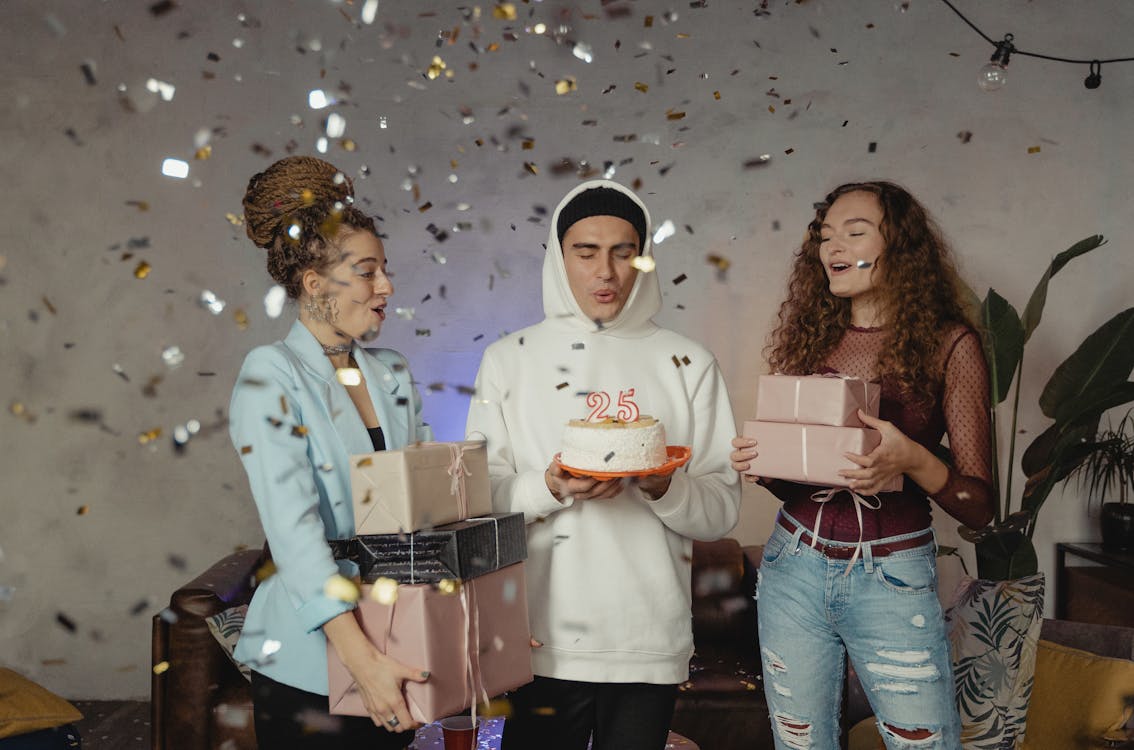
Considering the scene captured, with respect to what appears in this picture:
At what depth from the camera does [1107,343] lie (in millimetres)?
2873

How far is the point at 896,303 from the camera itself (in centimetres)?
173

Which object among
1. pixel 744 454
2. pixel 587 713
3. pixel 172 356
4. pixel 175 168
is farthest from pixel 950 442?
pixel 175 168

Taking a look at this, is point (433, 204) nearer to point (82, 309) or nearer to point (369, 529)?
point (82, 309)

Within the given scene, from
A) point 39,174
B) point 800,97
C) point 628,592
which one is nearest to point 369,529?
point 628,592

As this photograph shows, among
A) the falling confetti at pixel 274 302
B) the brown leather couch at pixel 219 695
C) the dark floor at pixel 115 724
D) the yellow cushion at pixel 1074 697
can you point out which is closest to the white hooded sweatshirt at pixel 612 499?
the brown leather couch at pixel 219 695

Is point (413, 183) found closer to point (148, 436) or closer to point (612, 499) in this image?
point (148, 436)

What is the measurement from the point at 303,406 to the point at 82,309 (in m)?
2.88

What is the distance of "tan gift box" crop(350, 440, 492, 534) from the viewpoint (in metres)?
1.32

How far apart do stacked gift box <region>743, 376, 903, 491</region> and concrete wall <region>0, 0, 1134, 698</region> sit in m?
2.08

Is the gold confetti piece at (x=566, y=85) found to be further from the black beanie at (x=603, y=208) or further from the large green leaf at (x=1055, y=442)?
the large green leaf at (x=1055, y=442)

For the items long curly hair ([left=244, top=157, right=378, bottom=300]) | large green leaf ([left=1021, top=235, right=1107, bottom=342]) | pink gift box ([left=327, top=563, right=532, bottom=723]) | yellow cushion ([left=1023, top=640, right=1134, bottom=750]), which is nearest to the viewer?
pink gift box ([left=327, top=563, right=532, bottom=723])

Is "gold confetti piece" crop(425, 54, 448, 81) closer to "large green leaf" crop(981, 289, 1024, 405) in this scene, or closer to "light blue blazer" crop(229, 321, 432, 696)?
"large green leaf" crop(981, 289, 1024, 405)

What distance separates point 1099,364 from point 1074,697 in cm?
108

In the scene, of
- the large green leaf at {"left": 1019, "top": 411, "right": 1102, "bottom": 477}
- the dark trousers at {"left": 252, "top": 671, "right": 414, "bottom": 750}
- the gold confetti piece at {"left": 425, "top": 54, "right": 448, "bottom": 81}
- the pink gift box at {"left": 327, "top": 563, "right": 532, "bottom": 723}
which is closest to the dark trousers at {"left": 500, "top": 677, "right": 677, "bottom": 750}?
the pink gift box at {"left": 327, "top": 563, "right": 532, "bottom": 723}
